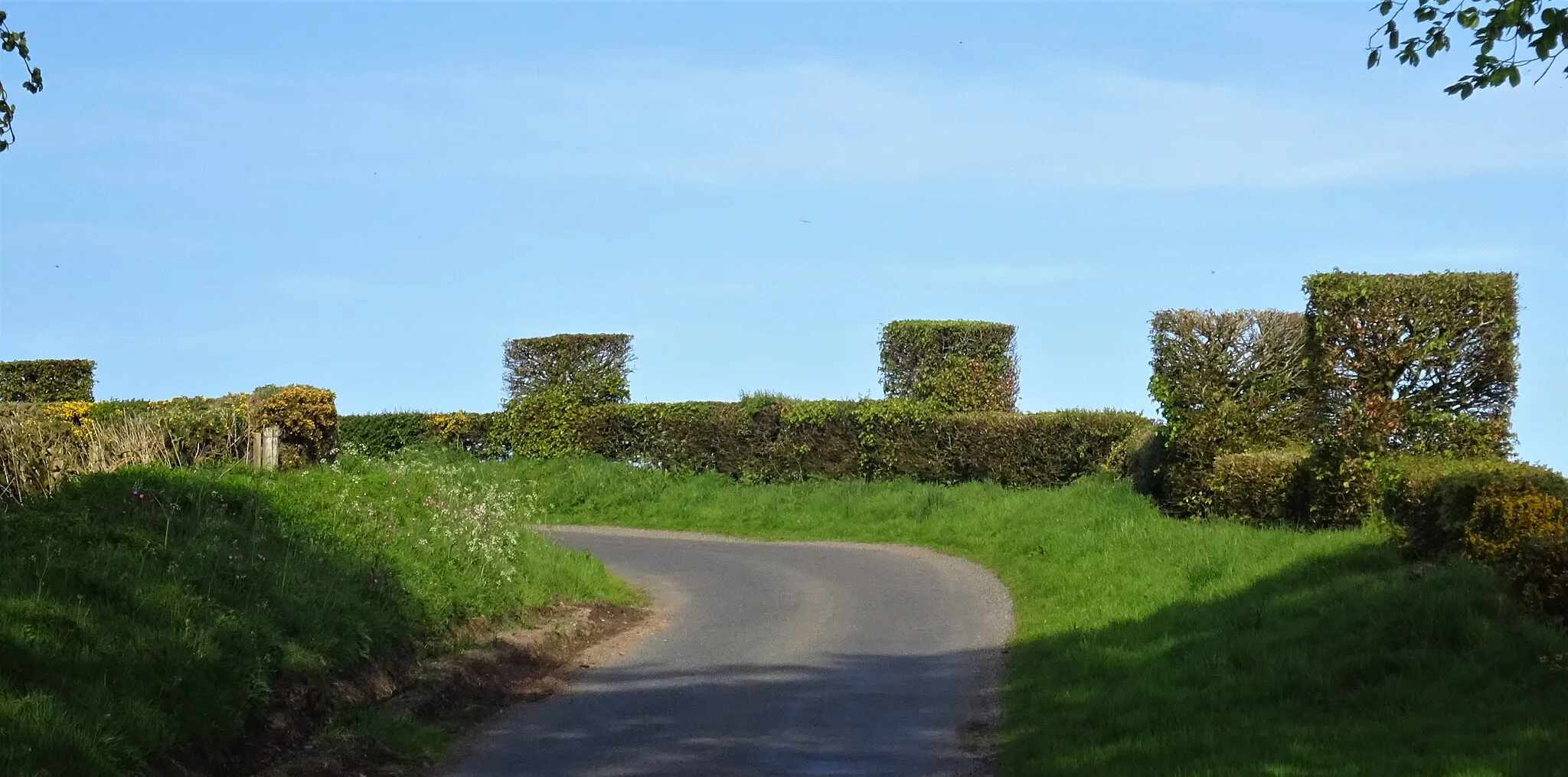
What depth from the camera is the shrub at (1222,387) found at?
23.1m

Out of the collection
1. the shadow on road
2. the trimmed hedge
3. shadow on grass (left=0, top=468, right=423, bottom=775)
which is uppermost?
the trimmed hedge

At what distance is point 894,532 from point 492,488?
9921 millimetres

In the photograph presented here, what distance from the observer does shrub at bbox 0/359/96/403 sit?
41.1 metres

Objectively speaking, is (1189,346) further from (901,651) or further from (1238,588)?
(901,651)

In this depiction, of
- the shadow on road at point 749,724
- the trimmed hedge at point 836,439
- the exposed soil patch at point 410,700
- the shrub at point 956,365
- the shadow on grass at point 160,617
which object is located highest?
the shrub at point 956,365

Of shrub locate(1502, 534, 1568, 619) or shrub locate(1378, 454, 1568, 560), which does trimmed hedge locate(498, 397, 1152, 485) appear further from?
shrub locate(1502, 534, 1568, 619)

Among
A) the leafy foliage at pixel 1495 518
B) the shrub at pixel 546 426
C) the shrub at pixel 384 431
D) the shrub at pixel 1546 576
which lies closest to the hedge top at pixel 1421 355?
the leafy foliage at pixel 1495 518

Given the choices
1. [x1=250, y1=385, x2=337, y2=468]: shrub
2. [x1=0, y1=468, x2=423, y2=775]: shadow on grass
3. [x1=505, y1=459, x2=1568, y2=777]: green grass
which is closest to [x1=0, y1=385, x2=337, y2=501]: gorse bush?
[x1=250, y1=385, x2=337, y2=468]: shrub

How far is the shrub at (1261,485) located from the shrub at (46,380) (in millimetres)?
33359

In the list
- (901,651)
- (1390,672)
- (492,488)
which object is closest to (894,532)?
(492,488)

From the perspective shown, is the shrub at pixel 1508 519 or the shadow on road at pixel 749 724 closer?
the shadow on road at pixel 749 724

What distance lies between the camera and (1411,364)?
1967 centimetres

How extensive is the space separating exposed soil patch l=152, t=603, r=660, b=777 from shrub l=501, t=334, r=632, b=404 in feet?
71.5

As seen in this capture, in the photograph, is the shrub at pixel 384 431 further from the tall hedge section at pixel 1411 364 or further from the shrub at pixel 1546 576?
the shrub at pixel 1546 576
